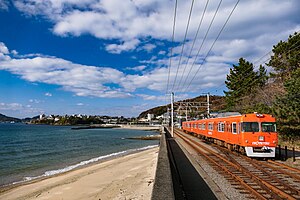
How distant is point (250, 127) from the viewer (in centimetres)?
1648

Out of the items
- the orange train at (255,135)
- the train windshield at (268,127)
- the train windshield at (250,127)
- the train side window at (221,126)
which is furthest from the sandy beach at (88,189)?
the train side window at (221,126)

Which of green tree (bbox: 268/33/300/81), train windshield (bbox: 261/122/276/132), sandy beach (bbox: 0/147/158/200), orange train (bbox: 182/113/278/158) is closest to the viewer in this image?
sandy beach (bbox: 0/147/158/200)

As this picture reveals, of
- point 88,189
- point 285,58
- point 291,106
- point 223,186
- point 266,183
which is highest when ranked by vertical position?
point 285,58

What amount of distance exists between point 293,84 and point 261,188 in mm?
15607

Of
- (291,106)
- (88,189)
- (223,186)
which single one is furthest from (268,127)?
(88,189)

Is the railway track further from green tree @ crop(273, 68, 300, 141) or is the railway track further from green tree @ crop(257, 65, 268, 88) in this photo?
green tree @ crop(257, 65, 268, 88)

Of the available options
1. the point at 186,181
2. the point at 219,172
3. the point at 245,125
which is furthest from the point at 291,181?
the point at 245,125

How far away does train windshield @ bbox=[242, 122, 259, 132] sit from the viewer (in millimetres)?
16328

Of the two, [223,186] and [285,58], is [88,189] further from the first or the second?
[285,58]

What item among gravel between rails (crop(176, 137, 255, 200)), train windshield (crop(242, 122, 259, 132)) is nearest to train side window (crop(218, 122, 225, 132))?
train windshield (crop(242, 122, 259, 132))

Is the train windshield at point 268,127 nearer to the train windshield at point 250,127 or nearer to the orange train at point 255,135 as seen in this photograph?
the orange train at point 255,135

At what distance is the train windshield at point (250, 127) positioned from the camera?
53.6 feet

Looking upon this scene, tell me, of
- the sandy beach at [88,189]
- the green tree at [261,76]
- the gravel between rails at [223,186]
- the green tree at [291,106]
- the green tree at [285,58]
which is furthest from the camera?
the green tree at [261,76]

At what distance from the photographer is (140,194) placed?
10188 millimetres
